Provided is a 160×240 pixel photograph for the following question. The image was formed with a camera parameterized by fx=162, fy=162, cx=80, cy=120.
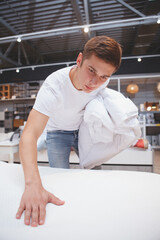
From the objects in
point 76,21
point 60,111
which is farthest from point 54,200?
point 76,21

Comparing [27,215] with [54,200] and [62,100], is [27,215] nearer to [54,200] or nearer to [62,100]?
[54,200]

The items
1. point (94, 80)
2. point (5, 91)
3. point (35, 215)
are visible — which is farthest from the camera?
point (5, 91)

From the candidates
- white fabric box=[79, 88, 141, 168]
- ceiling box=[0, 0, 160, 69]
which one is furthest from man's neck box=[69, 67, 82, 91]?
ceiling box=[0, 0, 160, 69]

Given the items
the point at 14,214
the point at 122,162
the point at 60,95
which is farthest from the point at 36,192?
the point at 122,162

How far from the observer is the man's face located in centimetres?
75

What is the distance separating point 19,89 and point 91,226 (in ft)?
23.9

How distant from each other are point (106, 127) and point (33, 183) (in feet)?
1.86

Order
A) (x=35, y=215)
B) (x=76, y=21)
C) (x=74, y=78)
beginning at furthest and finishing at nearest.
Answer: (x=76, y=21)
(x=74, y=78)
(x=35, y=215)

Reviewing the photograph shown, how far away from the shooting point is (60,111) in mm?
1045

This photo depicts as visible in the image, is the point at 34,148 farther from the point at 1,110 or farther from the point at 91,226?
the point at 1,110

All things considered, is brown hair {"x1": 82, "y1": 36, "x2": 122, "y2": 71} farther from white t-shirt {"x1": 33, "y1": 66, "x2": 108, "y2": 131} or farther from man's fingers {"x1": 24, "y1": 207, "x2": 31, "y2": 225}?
man's fingers {"x1": 24, "y1": 207, "x2": 31, "y2": 225}

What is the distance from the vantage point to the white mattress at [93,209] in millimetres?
460

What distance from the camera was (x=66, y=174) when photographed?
79 cm

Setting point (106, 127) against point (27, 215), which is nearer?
point (27, 215)
